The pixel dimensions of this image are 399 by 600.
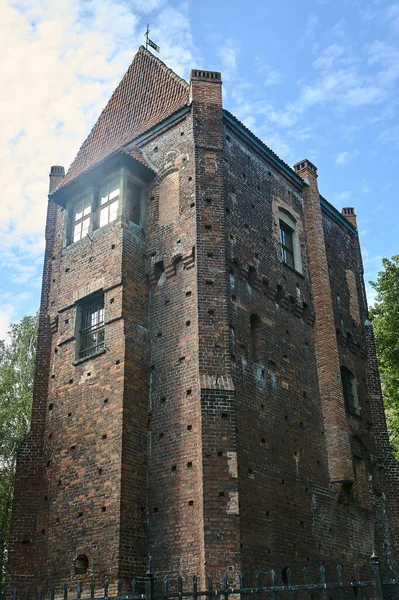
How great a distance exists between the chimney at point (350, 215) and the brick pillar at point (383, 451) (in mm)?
5511

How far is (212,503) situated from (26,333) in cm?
1917

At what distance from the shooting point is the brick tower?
15.1 meters

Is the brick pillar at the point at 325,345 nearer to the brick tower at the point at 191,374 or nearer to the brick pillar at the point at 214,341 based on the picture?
the brick tower at the point at 191,374

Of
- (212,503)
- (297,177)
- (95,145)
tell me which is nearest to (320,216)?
(297,177)

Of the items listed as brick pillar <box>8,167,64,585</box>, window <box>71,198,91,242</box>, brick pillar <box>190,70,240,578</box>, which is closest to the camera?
brick pillar <box>190,70,240,578</box>

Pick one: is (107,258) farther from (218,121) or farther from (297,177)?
(297,177)

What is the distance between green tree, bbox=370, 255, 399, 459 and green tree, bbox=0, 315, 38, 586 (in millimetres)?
14615

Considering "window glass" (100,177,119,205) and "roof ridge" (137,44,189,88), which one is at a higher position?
"roof ridge" (137,44,189,88)

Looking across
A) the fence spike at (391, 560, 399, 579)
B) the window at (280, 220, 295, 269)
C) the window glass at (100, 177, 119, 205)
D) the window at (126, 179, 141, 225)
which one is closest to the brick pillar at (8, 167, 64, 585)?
the window glass at (100, 177, 119, 205)

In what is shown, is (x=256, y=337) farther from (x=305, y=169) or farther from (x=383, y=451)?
(x=305, y=169)

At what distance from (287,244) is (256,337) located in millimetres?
4541

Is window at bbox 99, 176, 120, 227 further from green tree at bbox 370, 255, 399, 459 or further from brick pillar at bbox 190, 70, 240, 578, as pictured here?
green tree at bbox 370, 255, 399, 459

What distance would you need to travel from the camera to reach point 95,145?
22.8 metres

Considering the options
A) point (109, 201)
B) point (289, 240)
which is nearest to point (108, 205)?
point (109, 201)
